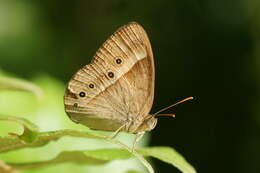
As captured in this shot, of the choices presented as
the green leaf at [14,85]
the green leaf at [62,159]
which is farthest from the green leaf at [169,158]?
the green leaf at [14,85]

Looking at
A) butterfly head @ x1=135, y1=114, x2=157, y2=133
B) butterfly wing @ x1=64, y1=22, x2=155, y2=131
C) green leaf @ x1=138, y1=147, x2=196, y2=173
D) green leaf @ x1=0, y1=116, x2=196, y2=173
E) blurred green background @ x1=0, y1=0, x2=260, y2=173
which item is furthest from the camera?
blurred green background @ x1=0, y1=0, x2=260, y2=173

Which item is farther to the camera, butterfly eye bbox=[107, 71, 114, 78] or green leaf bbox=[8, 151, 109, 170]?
butterfly eye bbox=[107, 71, 114, 78]

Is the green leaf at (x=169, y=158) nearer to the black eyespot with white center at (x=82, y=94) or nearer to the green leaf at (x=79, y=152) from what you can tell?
the green leaf at (x=79, y=152)

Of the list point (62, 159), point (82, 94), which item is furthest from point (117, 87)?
point (62, 159)

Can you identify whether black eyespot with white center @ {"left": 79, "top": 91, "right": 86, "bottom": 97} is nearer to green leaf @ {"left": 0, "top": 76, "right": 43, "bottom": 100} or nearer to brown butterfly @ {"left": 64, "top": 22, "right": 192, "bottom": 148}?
brown butterfly @ {"left": 64, "top": 22, "right": 192, "bottom": 148}

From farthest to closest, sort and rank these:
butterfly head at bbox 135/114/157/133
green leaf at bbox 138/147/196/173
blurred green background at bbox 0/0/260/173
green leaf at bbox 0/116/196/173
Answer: blurred green background at bbox 0/0/260/173 → butterfly head at bbox 135/114/157/133 → green leaf at bbox 138/147/196/173 → green leaf at bbox 0/116/196/173

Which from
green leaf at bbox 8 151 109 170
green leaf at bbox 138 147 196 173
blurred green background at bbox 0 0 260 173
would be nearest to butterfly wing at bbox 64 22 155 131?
green leaf at bbox 8 151 109 170

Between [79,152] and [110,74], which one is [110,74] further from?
[79,152]

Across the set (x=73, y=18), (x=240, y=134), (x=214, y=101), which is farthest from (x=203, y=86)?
(x=73, y=18)
